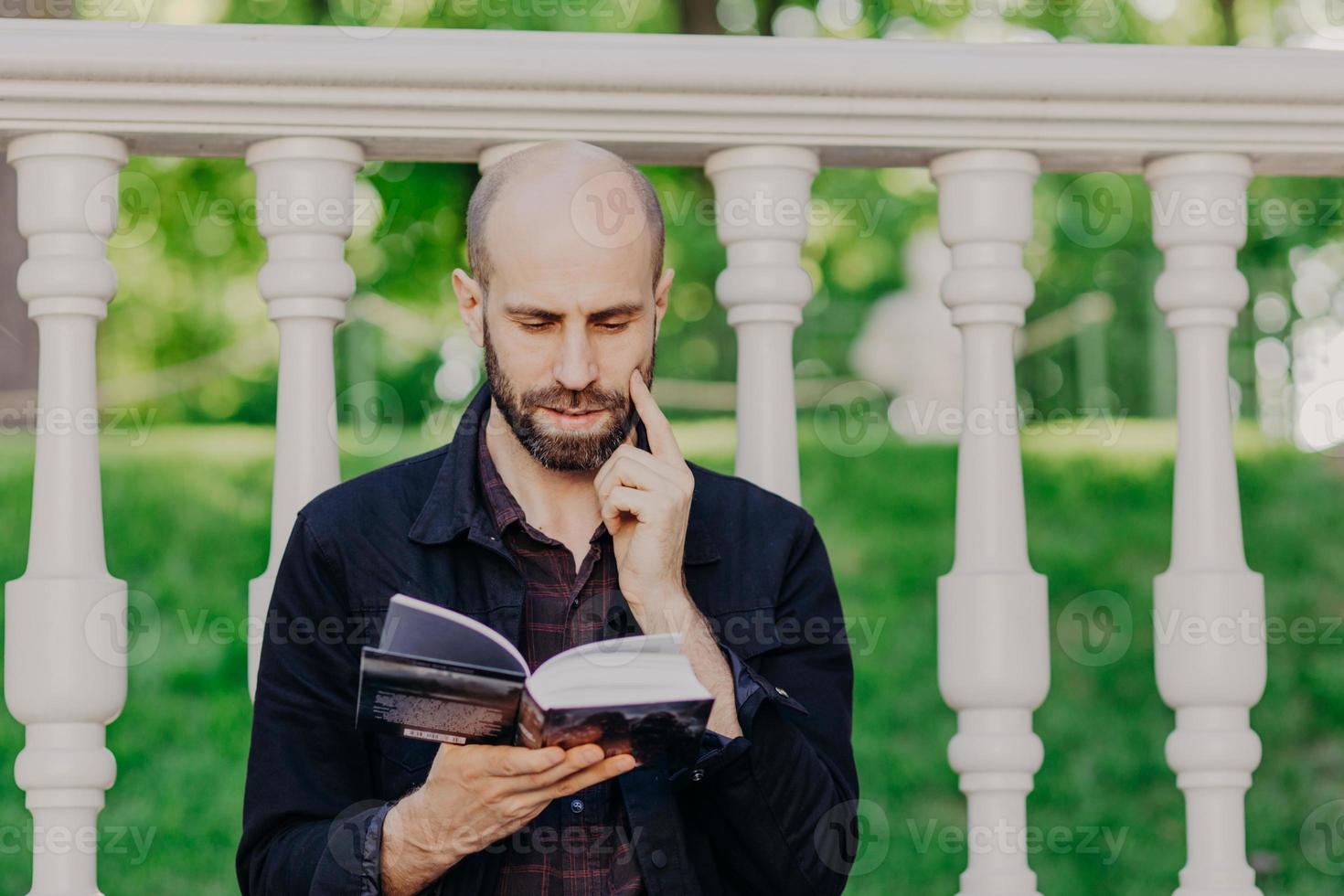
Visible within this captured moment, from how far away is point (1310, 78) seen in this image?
2.57 metres

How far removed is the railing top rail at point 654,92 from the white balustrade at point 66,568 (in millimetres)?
132

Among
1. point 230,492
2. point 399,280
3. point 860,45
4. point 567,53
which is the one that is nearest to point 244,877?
point 567,53

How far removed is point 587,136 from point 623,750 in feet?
3.29

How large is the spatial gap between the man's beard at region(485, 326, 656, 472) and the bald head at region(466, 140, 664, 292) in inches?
7.6

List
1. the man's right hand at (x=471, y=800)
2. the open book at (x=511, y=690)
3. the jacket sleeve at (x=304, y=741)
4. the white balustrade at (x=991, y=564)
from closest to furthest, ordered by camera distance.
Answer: the open book at (x=511, y=690) → the man's right hand at (x=471, y=800) → the jacket sleeve at (x=304, y=741) → the white balustrade at (x=991, y=564)

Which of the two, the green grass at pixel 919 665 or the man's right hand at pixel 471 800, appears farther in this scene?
the green grass at pixel 919 665

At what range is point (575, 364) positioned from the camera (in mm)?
2400

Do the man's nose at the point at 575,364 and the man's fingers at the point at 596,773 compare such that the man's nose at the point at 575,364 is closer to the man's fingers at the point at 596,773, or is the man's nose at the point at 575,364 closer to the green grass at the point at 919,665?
the man's fingers at the point at 596,773

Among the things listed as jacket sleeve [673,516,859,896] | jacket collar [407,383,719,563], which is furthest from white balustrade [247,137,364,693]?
jacket sleeve [673,516,859,896]

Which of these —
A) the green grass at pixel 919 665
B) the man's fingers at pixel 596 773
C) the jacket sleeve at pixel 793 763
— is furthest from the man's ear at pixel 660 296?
the green grass at pixel 919 665

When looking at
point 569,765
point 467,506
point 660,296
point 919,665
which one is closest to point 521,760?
point 569,765

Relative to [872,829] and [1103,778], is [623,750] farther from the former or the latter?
[1103,778]

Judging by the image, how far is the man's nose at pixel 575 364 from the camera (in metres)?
2.39

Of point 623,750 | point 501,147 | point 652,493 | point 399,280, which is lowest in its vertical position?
point 623,750
